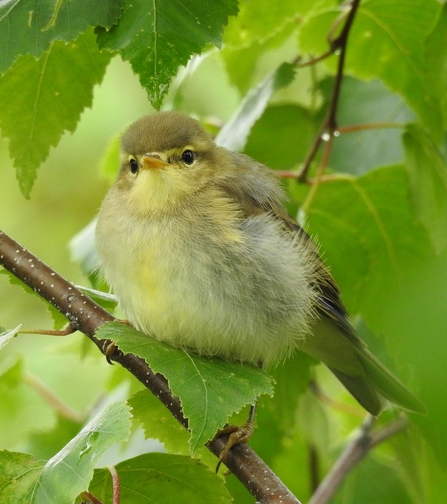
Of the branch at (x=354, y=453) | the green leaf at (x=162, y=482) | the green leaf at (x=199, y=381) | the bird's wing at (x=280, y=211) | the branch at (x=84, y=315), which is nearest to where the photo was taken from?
the green leaf at (x=199, y=381)

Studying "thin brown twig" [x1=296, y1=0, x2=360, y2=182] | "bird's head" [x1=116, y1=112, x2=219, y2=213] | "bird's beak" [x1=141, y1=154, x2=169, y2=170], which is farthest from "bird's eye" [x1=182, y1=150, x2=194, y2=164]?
"thin brown twig" [x1=296, y1=0, x2=360, y2=182]

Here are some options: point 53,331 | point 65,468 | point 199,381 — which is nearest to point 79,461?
point 65,468

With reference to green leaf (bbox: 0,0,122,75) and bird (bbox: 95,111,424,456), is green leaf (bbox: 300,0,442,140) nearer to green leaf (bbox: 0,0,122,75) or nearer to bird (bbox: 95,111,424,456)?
bird (bbox: 95,111,424,456)

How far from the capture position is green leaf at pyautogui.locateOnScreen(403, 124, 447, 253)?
2.97 m

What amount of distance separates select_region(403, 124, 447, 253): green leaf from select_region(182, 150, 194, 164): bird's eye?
92cm

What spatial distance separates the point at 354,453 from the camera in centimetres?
366

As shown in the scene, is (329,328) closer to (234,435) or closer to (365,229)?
(365,229)

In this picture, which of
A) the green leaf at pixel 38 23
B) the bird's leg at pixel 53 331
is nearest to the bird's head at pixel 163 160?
the bird's leg at pixel 53 331

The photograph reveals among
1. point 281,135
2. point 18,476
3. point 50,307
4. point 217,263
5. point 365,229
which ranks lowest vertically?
point 18,476

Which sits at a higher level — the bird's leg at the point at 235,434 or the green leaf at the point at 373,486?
the bird's leg at the point at 235,434

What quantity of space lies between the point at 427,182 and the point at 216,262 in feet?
2.79

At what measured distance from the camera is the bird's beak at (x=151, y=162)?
3270mm

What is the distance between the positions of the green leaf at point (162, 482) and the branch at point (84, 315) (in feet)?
0.32

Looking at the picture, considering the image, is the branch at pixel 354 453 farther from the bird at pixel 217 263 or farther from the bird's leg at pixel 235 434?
the bird's leg at pixel 235 434
